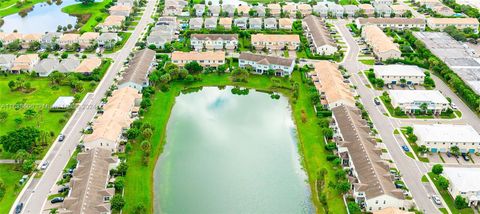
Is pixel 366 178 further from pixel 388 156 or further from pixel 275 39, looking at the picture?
pixel 275 39

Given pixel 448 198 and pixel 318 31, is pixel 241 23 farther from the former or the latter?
pixel 448 198

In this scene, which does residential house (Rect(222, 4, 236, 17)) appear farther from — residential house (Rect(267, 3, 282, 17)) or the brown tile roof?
the brown tile roof

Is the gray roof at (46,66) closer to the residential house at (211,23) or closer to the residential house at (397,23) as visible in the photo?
the residential house at (211,23)

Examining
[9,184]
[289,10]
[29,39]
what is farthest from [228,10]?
[9,184]

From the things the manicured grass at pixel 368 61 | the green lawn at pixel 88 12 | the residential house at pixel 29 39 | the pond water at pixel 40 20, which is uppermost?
the residential house at pixel 29 39

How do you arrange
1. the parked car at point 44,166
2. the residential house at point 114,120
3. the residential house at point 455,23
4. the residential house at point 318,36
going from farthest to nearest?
the residential house at point 455,23 < the residential house at point 318,36 < the residential house at point 114,120 < the parked car at point 44,166

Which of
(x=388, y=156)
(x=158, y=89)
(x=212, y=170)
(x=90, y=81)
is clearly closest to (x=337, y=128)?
(x=388, y=156)

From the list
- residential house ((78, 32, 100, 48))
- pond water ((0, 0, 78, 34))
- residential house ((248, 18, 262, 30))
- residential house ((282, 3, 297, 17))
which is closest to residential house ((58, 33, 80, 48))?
residential house ((78, 32, 100, 48))

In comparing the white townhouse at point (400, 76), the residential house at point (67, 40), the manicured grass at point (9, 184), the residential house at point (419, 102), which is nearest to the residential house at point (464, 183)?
the residential house at point (419, 102)
